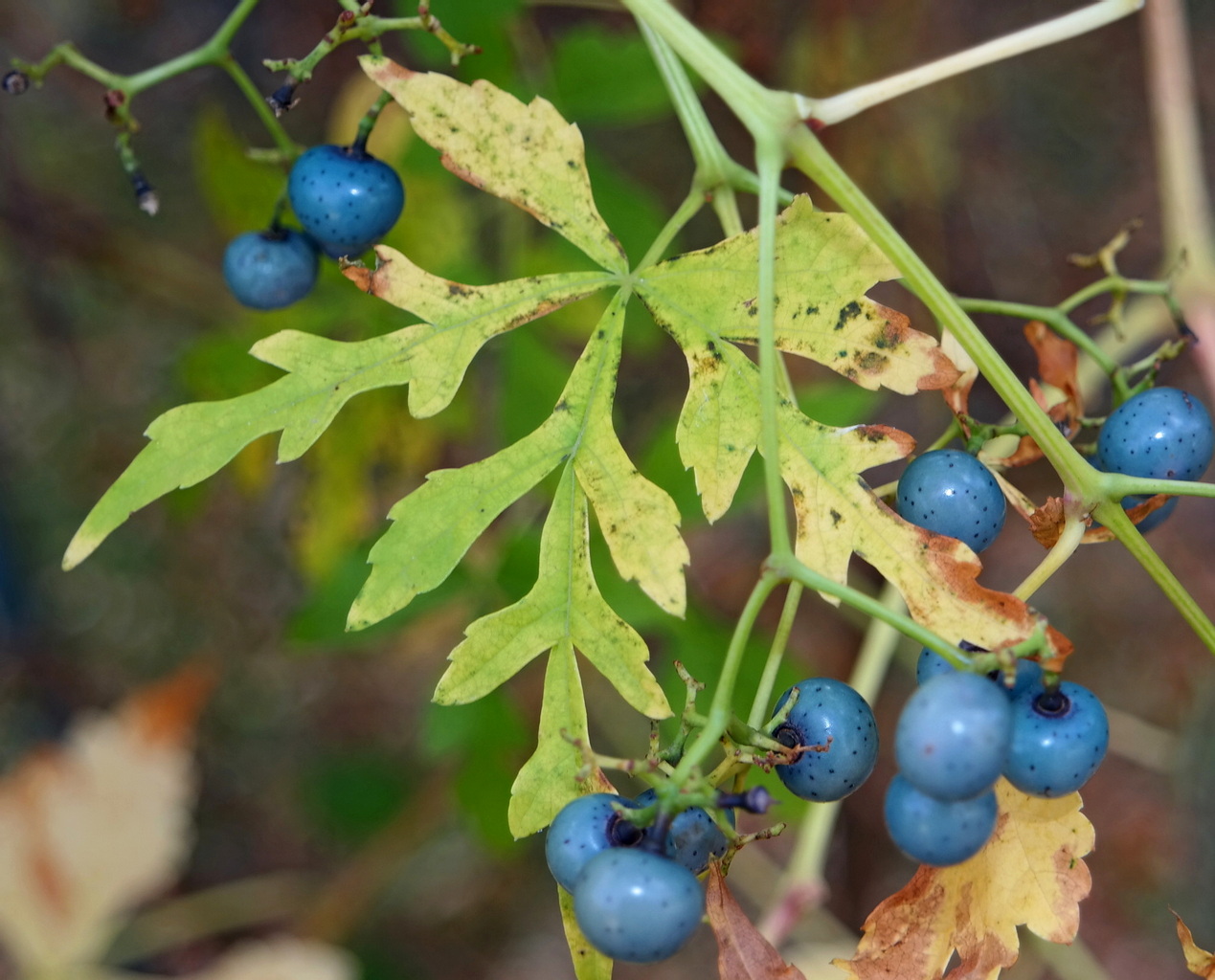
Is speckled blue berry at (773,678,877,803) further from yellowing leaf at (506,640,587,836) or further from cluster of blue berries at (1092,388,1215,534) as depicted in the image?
cluster of blue berries at (1092,388,1215,534)

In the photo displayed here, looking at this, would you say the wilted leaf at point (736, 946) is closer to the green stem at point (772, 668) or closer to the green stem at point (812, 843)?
the green stem at point (772, 668)

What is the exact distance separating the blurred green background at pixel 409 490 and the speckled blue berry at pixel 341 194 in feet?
4.24

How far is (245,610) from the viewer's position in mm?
3750

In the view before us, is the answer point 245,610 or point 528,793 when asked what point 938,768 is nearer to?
point 528,793

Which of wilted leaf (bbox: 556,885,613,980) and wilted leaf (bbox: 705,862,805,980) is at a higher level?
wilted leaf (bbox: 556,885,613,980)

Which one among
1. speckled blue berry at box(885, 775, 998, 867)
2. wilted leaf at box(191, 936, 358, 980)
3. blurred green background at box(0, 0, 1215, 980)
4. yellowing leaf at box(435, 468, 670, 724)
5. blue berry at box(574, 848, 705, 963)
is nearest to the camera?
blue berry at box(574, 848, 705, 963)

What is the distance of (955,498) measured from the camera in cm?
140

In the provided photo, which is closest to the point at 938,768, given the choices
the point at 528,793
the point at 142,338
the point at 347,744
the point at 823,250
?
the point at 528,793

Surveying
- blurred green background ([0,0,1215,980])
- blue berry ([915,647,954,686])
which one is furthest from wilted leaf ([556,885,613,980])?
blurred green background ([0,0,1215,980])

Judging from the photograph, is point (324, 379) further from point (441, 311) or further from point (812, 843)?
point (812, 843)

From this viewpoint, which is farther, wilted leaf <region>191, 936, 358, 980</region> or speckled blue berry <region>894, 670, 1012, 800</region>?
wilted leaf <region>191, 936, 358, 980</region>

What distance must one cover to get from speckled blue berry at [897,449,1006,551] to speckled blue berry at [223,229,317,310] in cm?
111

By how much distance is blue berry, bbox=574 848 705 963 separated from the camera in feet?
3.50

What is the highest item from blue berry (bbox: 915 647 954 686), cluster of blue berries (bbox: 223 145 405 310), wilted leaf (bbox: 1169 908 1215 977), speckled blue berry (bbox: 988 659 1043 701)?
cluster of blue berries (bbox: 223 145 405 310)
